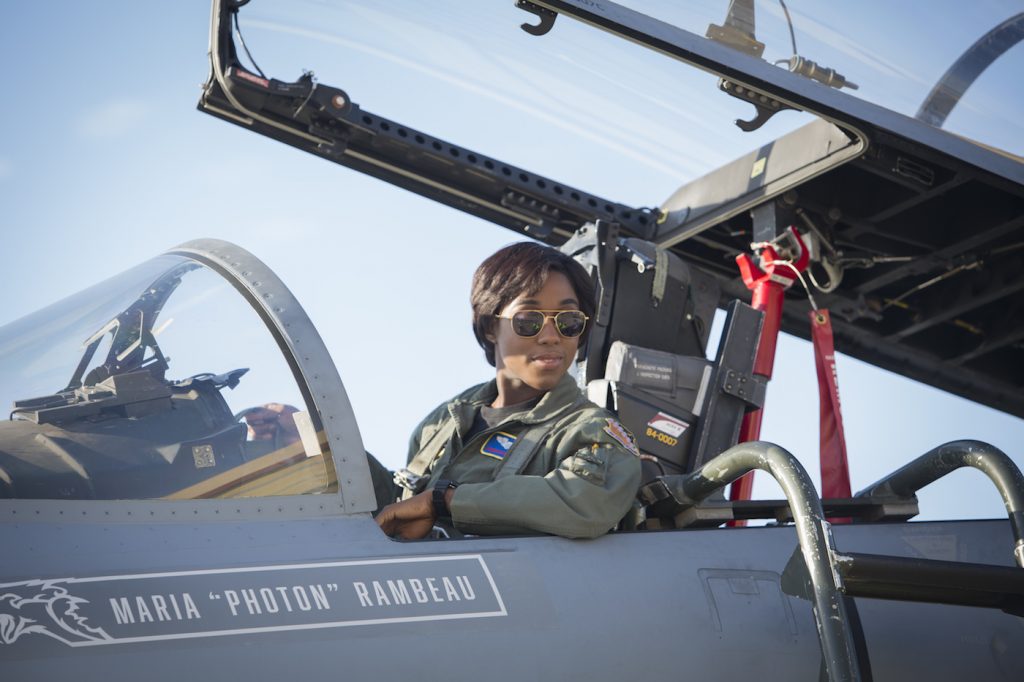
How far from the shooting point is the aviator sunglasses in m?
2.92

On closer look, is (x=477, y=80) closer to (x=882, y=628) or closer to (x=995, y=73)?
(x=995, y=73)

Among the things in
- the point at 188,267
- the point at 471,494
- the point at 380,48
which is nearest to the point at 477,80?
the point at 380,48

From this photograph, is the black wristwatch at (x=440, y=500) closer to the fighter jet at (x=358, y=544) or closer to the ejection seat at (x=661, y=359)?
the fighter jet at (x=358, y=544)

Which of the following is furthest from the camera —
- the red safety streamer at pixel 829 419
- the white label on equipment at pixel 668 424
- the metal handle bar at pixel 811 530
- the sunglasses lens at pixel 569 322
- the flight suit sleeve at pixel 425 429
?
the red safety streamer at pixel 829 419

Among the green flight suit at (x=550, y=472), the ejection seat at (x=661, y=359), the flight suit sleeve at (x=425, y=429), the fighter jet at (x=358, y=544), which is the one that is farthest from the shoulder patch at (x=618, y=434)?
the ejection seat at (x=661, y=359)

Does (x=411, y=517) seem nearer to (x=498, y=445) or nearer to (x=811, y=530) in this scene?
(x=498, y=445)

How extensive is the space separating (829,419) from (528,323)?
1.86 m

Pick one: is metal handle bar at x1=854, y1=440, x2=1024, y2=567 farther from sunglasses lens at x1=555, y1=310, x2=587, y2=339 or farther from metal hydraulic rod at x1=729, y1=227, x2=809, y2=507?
metal hydraulic rod at x1=729, y1=227, x2=809, y2=507

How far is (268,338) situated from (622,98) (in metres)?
2.02

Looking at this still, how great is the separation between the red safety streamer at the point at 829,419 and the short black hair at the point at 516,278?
58.9 inches

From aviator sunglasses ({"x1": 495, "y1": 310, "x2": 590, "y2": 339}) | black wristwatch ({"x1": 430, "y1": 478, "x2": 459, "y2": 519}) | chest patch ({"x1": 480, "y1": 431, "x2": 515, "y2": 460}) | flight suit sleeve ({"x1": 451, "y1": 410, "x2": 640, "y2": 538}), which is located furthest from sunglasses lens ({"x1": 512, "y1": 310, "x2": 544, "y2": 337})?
black wristwatch ({"x1": 430, "y1": 478, "x2": 459, "y2": 519})

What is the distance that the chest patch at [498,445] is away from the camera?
9.15ft

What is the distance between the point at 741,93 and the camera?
3607 millimetres

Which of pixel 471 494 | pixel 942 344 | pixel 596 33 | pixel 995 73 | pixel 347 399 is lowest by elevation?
pixel 471 494
